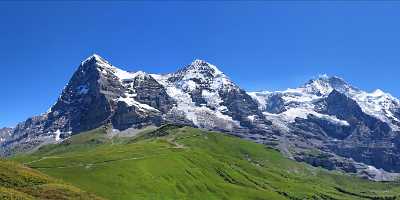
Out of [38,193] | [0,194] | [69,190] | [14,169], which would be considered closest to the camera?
[0,194]

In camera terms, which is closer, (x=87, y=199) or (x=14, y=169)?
(x=87, y=199)

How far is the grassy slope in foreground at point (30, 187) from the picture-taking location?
11719cm

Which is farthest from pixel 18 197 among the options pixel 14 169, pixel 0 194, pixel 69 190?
pixel 14 169

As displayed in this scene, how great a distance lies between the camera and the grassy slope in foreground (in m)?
117

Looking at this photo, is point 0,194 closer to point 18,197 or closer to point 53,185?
point 18,197

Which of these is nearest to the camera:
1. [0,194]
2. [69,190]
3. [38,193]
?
[0,194]

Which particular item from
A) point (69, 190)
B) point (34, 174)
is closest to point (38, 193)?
point (69, 190)

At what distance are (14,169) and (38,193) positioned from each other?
991 inches

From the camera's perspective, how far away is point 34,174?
144750mm

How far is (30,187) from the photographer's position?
5074 inches

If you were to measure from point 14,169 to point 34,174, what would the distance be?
5.13 m

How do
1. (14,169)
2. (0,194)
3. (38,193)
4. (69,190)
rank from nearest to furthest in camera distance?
(0,194)
(38,193)
(69,190)
(14,169)

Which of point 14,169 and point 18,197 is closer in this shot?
point 18,197

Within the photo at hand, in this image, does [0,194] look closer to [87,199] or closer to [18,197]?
[18,197]
